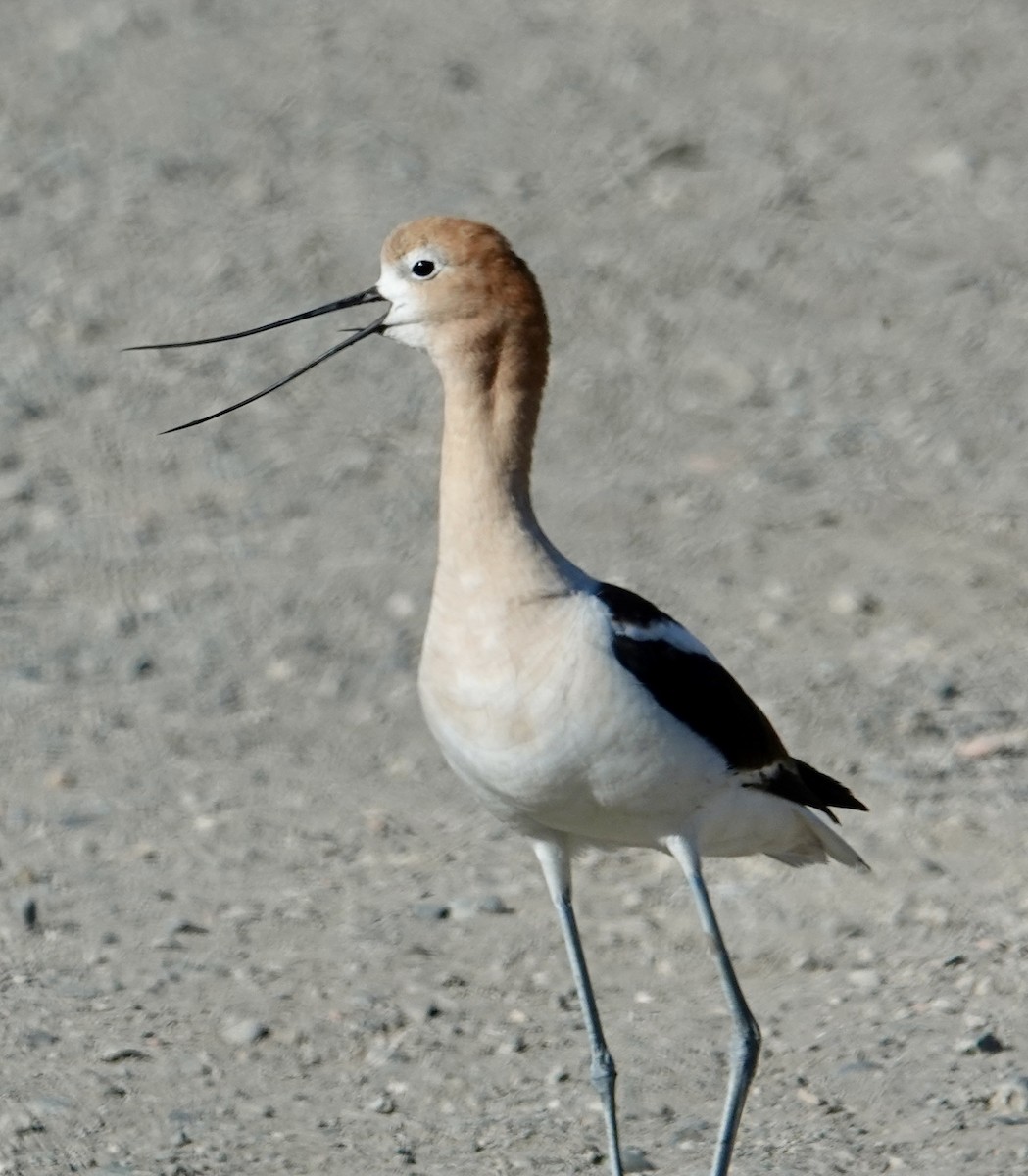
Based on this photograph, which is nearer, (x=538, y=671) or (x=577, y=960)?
(x=538, y=671)

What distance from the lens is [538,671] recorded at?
13.4 ft

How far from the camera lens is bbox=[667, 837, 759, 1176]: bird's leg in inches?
170

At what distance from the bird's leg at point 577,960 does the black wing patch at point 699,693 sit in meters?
0.43

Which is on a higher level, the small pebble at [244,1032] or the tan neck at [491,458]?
the tan neck at [491,458]

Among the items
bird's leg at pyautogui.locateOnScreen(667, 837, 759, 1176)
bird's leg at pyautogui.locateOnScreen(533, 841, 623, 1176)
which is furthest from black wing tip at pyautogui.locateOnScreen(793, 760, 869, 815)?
bird's leg at pyautogui.locateOnScreen(533, 841, 623, 1176)

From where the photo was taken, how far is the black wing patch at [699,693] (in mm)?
4234

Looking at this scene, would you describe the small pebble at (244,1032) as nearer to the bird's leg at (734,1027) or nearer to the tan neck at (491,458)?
the bird's leg at (734,1027)

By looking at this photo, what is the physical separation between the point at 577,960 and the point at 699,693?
0.65 meters

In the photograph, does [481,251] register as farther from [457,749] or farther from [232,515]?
[232,515]

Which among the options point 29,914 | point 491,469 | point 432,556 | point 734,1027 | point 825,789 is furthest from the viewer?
point 432,556

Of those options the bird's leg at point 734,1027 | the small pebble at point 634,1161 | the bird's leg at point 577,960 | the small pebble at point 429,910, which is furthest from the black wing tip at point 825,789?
the small pebble at point 429,910

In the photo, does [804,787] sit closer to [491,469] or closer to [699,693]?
[699,693]

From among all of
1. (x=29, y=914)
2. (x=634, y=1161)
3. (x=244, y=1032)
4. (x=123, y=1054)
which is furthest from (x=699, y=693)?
(x=29, y=914)

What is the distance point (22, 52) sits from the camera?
452 inches
